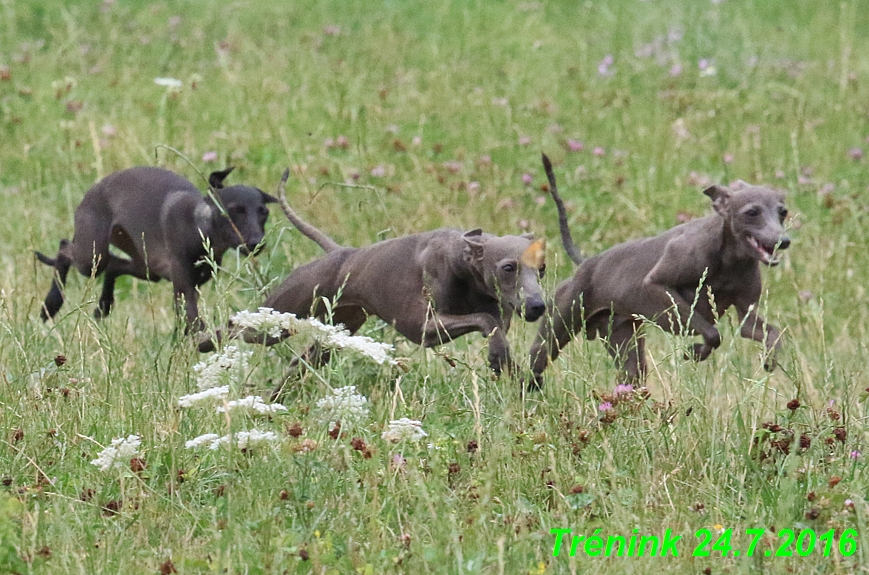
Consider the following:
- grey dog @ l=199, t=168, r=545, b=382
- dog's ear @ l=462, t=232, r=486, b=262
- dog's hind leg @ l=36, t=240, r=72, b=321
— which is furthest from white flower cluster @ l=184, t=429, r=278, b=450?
dog's hind leg @ l=36, t=240, r=72, b=321

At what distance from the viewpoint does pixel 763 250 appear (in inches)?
214

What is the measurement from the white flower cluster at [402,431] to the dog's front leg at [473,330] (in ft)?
3.67

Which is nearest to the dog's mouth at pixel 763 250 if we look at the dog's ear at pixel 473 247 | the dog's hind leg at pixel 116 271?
the dog's ear at pixel 473 247

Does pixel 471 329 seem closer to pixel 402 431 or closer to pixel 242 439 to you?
pixel 402 431

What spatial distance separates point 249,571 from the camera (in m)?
3.40

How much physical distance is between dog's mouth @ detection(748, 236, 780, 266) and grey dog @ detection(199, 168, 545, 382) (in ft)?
3.15

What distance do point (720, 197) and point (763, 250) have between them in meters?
0.37

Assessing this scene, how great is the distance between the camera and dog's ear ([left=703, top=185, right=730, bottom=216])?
222 inches

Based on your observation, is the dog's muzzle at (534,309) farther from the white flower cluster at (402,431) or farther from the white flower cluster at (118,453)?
the white flower cluster at (118,453)

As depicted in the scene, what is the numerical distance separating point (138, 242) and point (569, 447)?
10.5 ft

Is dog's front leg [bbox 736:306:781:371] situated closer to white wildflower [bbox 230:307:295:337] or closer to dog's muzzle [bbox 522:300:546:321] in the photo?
dog's muzzle [bbox 522:300:546:321]

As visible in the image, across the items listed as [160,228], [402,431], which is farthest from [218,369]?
[160,228]

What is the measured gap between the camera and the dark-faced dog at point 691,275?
5500 millimetres

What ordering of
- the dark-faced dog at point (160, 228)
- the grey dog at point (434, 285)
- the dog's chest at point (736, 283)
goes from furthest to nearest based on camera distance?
1. the dark-faced dog at point (160, 228)
2. the dog's chest at point (736, 283)
3. the grey dog at point (434, 285)
